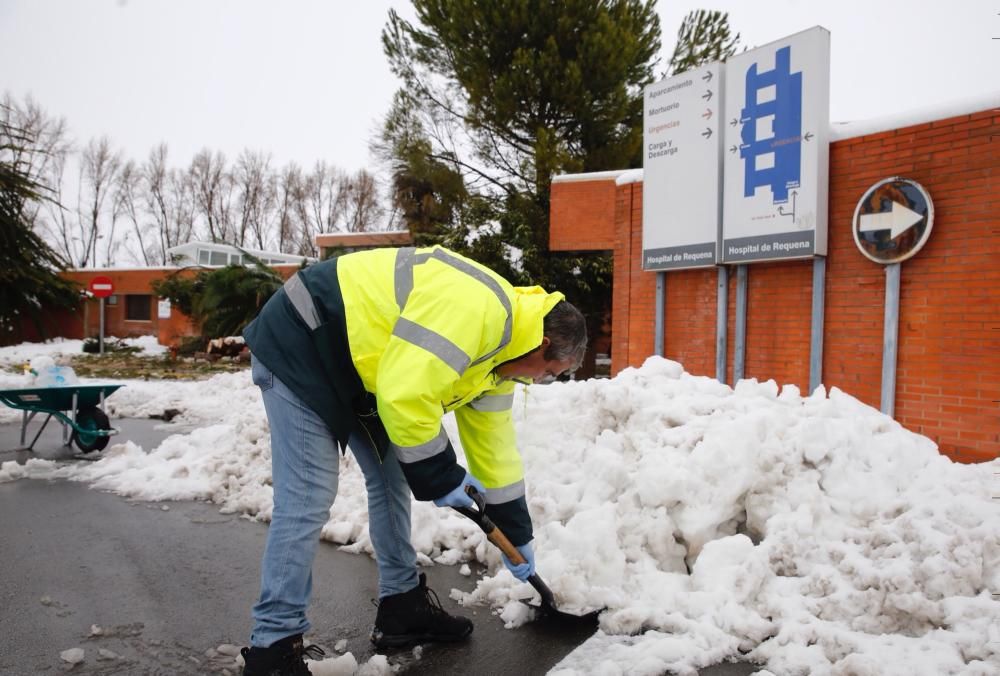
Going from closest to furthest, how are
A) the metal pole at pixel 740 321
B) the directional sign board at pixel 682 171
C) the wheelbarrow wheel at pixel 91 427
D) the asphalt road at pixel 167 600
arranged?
the asphalt road at pixel 167 600, the wheelbarrow wheel at pixel 91 427, the metal pole at pixel 740 321, the directional sign board at pixel 682 171

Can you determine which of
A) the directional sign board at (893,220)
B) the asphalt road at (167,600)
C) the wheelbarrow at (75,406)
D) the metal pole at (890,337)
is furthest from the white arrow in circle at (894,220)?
the wheelbarrow at (75,406)

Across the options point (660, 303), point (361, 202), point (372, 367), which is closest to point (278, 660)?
point (372, 367)

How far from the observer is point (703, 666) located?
2750mm

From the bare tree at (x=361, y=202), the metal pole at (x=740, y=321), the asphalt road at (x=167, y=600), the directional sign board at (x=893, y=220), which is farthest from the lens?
the bare tree at (x=361, y=202)

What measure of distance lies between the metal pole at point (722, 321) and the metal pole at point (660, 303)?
2.69 ft

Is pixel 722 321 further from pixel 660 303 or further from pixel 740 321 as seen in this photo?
pixel 660 303

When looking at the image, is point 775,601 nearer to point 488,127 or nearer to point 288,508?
point 288,508

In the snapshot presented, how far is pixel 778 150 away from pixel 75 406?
7.50 meters

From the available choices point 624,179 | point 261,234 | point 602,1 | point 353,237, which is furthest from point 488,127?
point 261,234

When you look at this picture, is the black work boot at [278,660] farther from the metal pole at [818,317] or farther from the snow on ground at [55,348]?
the snow on ground at [55,348]

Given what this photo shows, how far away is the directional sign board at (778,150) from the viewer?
6.43 meters

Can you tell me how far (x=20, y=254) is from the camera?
50.5 feet

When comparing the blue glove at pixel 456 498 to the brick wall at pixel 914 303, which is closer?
the blue glove at pixel 456 498

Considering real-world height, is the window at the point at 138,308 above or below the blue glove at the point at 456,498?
above
